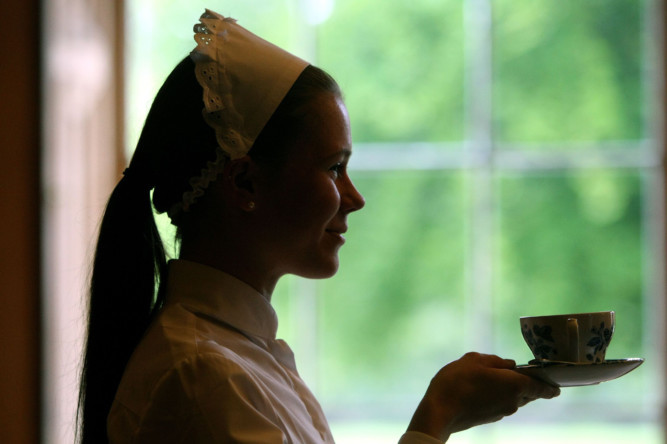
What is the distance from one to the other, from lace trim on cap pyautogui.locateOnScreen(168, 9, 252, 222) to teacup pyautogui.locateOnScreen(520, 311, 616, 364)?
1.52 feet

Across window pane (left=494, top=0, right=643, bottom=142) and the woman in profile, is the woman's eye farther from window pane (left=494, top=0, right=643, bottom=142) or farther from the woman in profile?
window pane (left=494, top=0, right=643, bottom=142)

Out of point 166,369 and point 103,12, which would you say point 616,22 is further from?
point 166,369

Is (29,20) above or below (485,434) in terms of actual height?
above

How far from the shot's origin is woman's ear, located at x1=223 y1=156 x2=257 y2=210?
104cm

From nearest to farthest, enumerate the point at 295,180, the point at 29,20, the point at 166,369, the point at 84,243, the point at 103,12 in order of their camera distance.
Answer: the point at 166,369 → the point at 295,180 → the point at 29,20 → the point at 84,243 → the point at 103,12

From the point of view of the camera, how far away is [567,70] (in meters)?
3.79

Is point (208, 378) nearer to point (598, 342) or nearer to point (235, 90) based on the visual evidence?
point (235, 90)

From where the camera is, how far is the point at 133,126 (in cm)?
381

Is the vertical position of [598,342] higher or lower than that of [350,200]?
lower

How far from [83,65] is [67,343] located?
1.18m

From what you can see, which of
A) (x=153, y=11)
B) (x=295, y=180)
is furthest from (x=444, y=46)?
(x=295, y=180)

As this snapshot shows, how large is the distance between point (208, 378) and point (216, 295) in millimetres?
170

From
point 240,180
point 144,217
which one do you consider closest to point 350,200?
point 240,180

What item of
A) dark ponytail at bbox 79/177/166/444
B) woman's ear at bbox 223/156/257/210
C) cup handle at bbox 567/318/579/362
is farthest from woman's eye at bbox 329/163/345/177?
cup handle at bbox 567/318/579/362
